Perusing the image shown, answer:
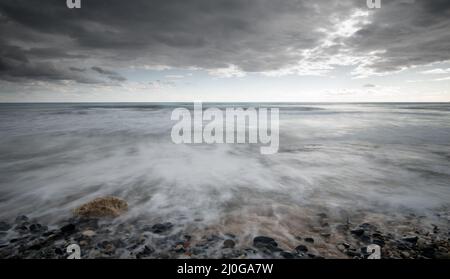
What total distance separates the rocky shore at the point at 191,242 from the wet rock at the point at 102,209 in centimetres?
21

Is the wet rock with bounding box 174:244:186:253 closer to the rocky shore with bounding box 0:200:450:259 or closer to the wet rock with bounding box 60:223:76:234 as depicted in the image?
the rocky shore with bounding box 0:200:450:259

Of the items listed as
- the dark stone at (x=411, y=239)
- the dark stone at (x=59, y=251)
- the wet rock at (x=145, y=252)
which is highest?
the dark stone at (x=59, y=251)

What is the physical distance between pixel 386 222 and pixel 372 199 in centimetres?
95

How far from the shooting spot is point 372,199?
14.9 ft

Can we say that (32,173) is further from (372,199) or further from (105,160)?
(372,199)

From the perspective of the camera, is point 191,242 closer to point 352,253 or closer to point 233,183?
point 352,253

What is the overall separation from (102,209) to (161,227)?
1.12 meters

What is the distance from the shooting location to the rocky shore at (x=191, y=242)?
295 cm

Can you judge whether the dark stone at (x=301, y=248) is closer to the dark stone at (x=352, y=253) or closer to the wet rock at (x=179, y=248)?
the dark stone at (x=352, y=253)

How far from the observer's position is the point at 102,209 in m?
3.89

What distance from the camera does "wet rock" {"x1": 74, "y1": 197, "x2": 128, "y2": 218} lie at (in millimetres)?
3838

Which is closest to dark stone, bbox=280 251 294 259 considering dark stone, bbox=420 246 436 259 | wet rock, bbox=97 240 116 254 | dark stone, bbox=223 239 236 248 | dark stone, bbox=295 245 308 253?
dark stone, bbox=295 245 308 253

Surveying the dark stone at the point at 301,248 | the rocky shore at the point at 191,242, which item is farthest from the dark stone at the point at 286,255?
the dark stone at the point at 301,248

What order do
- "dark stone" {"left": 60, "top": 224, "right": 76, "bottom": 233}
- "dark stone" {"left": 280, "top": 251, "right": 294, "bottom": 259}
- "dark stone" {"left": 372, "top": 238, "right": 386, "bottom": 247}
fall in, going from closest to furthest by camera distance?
"dark stone" {"left": 280, "top": 251, "right": 294, "bottom": 259}
"dark stone" {"left": 372, "top": 238, "right": 386, "bottom": 247}
"dark stone" {"left": 60, "top": 224, "right": 76, "bottom": 233}
